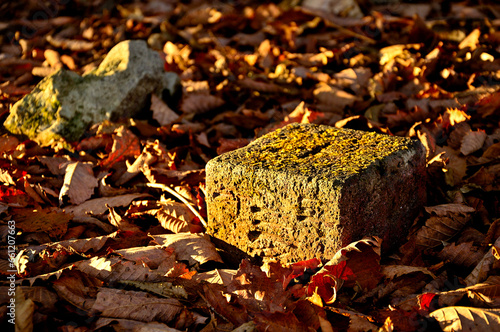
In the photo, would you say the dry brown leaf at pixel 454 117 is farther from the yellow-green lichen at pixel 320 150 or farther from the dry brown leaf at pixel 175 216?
the dry brown leaf at pixel 175 216

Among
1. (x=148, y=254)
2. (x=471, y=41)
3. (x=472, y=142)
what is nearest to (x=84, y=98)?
(x=148, y=254)

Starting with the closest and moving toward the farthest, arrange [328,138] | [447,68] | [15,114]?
[328,138] → [15,114] → [447,68]

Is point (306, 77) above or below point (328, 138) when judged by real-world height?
below

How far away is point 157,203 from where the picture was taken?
8.09 feet

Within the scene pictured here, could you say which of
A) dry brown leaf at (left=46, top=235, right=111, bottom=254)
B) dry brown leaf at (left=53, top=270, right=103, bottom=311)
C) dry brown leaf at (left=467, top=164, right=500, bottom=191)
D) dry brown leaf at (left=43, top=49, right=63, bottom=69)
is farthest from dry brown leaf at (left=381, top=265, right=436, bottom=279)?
dry brown leaf at (left=43, top=49, right=63, bottom=69)

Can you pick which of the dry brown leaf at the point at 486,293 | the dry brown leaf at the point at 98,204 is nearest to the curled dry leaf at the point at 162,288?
the dry brown leaf at the point at 98,204

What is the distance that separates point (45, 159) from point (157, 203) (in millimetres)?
797

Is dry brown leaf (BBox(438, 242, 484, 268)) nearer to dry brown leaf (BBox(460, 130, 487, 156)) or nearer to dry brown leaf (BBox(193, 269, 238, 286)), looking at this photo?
dry brown leaf (BBox(460, 130, 487, 156))

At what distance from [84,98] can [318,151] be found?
5.79ft

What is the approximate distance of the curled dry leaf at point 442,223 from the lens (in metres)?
2.11

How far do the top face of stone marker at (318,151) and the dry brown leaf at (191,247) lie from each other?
13.6 inches

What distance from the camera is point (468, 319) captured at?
5.10ft

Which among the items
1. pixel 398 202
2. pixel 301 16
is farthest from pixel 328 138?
pixel 301 16

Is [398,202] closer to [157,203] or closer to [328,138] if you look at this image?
[328,138]
